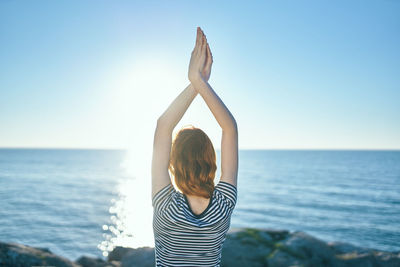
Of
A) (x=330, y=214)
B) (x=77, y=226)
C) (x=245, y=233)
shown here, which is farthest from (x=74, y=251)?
(x=330, y=214)

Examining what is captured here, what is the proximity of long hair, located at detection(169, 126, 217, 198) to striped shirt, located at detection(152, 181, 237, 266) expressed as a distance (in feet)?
0.23

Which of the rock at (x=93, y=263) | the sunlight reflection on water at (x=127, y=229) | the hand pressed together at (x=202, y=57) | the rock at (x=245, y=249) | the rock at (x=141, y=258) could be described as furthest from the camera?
the sunlight reflection on water at (x=127, y=229)

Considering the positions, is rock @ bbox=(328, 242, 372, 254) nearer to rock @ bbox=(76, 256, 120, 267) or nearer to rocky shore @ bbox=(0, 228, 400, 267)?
rocky shore @ bbox=(0, 228, 400, 267)

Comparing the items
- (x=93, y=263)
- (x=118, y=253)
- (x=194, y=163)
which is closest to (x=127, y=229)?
(x=118, y=253)

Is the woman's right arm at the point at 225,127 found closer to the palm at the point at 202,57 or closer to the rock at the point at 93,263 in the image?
the palm at the point at 202,57

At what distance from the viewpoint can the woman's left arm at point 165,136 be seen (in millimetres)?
1851

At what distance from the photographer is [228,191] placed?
6.29 feet

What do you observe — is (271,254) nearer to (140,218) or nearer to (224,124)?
(224,124)

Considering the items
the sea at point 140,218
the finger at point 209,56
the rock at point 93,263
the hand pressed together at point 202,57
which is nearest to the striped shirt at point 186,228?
the hand pressed together at point 202,57

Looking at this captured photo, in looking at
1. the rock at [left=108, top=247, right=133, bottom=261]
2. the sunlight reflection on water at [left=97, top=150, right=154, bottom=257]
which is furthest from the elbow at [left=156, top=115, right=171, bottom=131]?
the sunlight reflection on water at [left=97, top=150, right=154, bottom=257]

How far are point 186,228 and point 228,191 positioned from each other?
1.10 ft

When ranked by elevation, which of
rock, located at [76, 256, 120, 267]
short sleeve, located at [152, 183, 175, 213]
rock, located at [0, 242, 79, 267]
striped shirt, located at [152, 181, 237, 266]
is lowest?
rock, located at [76, 256, 120, 267]

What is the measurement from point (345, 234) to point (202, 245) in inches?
1029

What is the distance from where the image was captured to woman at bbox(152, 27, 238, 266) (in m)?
1.77
